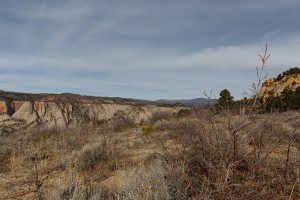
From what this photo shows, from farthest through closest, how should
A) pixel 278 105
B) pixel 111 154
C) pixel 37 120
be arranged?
1. pixel 37 120
2. pixel 278 105
3. pixel 111 154

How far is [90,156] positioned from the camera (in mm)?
9523

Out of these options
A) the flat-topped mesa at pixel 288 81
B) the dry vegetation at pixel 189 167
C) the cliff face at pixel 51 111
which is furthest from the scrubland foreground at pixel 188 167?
the cliff face at pixel 51 111

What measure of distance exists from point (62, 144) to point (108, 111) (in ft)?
179

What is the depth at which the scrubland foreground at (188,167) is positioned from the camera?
3391 millimetres

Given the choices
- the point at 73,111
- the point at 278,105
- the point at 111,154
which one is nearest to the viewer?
the point at 111,154

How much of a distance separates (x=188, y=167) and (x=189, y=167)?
0.11m

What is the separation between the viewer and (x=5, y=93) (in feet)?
237

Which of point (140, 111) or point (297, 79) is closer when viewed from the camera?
point (297, 79)

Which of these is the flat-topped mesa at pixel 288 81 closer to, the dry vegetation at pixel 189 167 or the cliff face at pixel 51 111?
the cliff face at pixel 51 111

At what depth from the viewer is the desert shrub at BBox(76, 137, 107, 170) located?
8.99m

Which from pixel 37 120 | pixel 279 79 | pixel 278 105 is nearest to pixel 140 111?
pixel 37 120

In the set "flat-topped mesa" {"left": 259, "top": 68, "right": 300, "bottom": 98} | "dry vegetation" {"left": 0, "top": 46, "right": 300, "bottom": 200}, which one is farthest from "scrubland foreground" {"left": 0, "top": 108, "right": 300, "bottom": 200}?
"flat-topped mesa" {"left": 259, "top": 68, "right": 300, "bottom": 98}

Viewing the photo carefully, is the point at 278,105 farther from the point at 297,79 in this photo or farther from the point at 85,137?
the point at 85,137

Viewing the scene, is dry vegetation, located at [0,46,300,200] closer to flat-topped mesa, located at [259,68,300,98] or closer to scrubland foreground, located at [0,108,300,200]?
scrubland foreground, located at [0,108,300,200]
